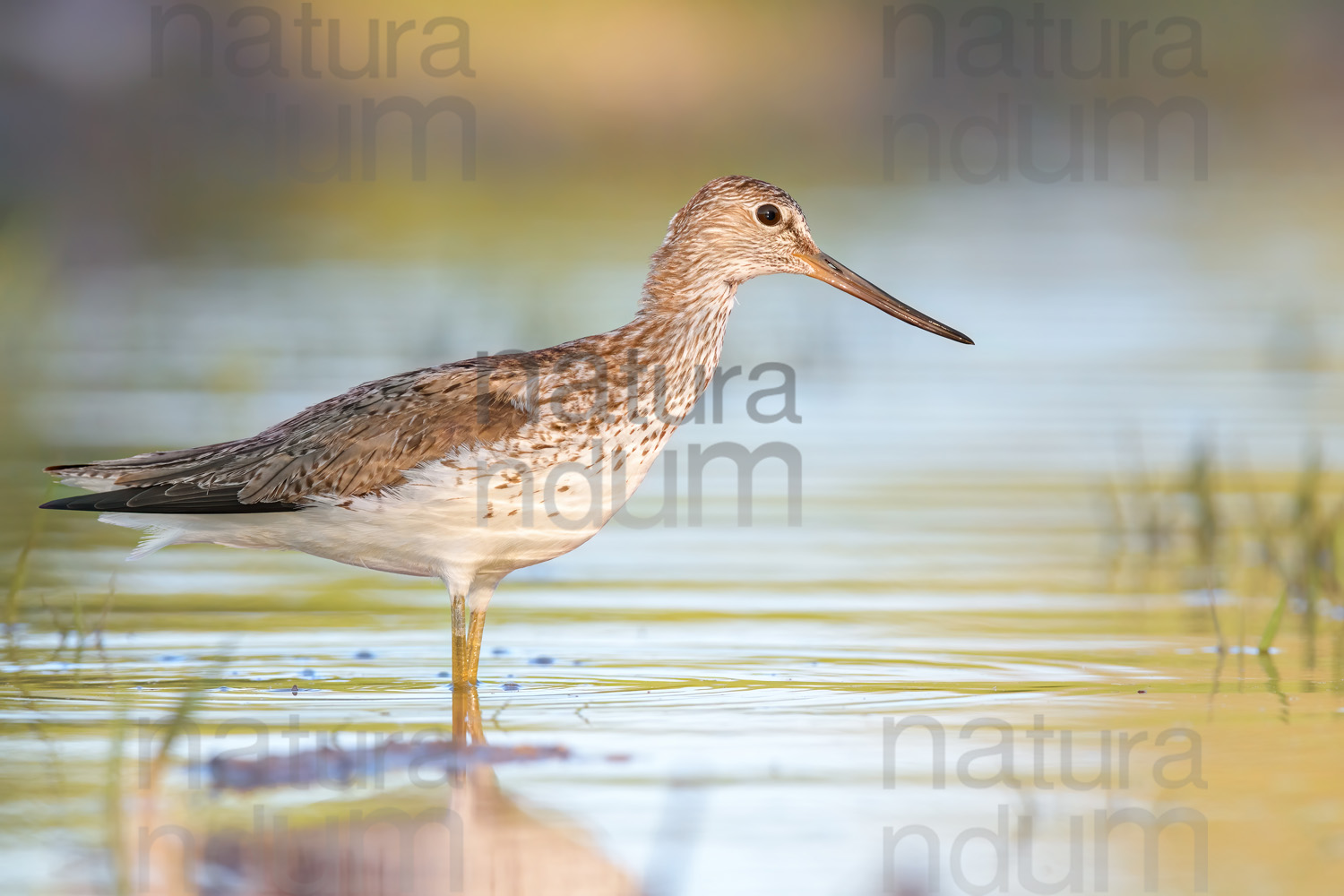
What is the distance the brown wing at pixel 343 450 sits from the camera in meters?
6.86

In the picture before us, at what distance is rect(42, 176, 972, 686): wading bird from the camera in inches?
265

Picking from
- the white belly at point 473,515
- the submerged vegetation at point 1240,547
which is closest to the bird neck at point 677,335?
the white belly at point 473,515

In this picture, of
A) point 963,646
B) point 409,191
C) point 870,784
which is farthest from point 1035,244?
point 870,784

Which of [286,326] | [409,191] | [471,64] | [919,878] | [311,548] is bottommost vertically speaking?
[919,878]

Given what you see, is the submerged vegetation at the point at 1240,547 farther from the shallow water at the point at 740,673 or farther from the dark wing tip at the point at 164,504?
the dark wing tip at the point at 164,504

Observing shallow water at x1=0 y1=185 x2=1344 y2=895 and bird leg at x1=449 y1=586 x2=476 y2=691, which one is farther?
bird leg at x1=449 y1=586 x2=476 y2=691

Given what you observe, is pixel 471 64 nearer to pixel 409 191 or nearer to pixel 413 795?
pixel 409 191

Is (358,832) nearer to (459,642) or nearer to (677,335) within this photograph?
(459,642)

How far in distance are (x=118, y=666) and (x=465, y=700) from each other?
1.28 metres

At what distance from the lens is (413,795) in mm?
5418

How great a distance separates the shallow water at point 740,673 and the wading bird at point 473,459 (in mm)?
402

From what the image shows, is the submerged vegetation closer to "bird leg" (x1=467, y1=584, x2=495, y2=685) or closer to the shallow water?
the shallow water

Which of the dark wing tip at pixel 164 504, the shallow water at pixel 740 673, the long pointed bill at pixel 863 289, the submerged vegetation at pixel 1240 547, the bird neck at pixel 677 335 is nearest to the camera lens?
the shallow water at pixel 740 673

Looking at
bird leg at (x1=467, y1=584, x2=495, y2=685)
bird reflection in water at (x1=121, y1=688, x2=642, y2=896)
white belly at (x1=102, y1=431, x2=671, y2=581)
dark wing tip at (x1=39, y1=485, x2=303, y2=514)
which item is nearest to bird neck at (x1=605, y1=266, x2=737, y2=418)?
white belly at (x1=102, y1=431, x2=671, y2=581)
